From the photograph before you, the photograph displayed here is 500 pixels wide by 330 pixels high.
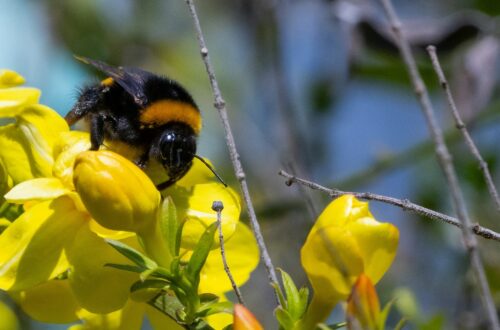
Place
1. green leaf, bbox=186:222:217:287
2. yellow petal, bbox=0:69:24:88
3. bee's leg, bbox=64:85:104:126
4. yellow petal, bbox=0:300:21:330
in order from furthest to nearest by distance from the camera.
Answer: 1. yellow petal, bbox=0:300:21:330
2. bee's leg, bbox=64:85:104:126
3. yellow petal, bbox=0:69:24:88
4. green leaf, bbox=186:222:217:287

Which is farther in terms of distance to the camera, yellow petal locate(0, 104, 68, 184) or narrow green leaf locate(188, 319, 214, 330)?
yellow petal locate(0, 104, 68, 184)

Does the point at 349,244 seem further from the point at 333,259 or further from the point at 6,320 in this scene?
the point at 6,320

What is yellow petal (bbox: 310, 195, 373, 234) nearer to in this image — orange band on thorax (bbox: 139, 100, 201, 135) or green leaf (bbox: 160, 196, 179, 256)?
green leaf (bbox: 160, 196, 179, 256)

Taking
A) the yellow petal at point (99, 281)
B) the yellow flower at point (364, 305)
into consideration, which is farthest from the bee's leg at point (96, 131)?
the yellow flower at point (364, 305)

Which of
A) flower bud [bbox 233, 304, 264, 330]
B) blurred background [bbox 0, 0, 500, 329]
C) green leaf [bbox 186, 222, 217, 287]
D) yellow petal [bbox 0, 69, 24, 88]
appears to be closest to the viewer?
flower bud [bbox 233, 304, 264, 330]

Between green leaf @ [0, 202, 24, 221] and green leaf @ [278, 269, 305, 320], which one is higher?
green leaf @ [278, 269, 305, 320]

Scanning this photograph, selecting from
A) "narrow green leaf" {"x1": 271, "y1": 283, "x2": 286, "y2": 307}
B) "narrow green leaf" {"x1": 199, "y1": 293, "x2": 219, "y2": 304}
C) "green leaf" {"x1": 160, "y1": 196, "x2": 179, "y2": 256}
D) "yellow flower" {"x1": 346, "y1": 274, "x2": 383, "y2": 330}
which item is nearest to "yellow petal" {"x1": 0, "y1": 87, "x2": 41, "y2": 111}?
"green leaf" {"x1": 160, "y1": 196, "x2": 179, "y2": 256}

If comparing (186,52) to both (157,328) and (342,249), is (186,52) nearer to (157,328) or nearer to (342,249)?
(157,328)

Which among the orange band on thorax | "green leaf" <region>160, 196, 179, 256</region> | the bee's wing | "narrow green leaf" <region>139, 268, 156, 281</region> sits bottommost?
"narrow green leaf" <region>139, 268, 156, 281</region>
